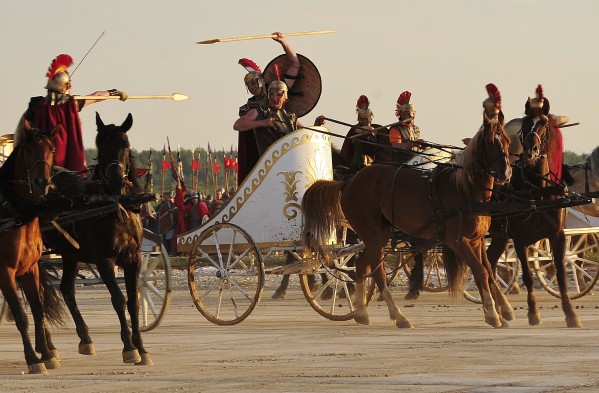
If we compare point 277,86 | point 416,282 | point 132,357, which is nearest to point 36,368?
point 132,357

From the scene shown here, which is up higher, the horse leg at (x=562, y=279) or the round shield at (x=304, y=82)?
the round shield at (x=304, y=82)

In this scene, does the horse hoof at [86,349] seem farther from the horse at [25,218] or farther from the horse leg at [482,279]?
the horse leg at [482,279]

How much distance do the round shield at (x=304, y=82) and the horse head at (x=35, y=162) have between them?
6.92 meters

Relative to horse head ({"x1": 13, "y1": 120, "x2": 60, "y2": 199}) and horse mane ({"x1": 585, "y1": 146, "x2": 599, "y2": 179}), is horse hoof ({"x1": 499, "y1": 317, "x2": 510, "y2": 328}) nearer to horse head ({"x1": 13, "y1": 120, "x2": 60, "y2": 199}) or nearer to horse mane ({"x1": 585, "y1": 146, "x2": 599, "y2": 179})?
horse mane ({"x1": 585, "y1": 146, "x2": 599, "y2": 179})

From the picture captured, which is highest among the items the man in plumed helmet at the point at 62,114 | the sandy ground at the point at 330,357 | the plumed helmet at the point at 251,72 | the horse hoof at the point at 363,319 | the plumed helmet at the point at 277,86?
the plumed helmet at the point at 251,72

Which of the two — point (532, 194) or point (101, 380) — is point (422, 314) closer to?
point (532, 194)

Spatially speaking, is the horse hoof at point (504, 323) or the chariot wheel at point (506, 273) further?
the chariot wheel at point (506, 273)

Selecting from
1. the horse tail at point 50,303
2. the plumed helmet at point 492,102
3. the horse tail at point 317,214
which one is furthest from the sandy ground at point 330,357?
the plumed helmet at point 492,102

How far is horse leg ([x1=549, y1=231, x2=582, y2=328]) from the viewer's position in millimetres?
16344

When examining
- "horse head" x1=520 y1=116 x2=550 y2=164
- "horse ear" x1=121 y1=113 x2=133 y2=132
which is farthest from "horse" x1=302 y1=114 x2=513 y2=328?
"horse ear" x1=121 y1=113 x2=133 y2=132

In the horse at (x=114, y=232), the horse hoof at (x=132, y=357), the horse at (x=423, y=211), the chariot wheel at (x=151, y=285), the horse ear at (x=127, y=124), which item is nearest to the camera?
the horse hoof at (x=132, y=357)

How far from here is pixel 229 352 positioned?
13781mm

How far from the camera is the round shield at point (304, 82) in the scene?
752 inches

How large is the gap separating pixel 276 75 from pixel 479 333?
488 cm
